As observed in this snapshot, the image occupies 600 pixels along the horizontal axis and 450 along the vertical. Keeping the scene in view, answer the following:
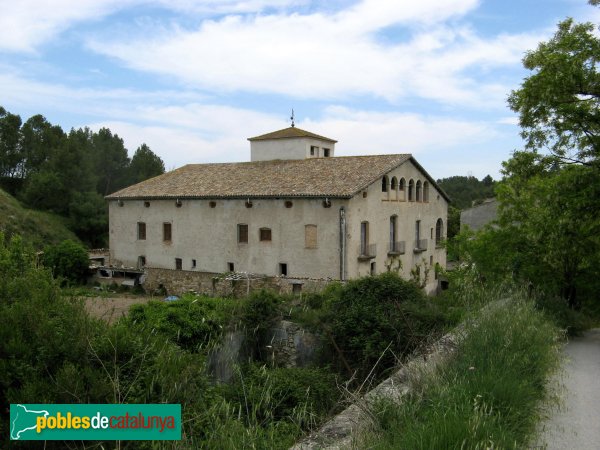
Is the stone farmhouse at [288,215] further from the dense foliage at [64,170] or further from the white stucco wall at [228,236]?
the dense foliage at [64,170]

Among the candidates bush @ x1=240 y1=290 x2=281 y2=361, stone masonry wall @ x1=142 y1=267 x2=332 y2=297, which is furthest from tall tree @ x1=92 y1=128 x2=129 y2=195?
bush @ x1=240 y1=290 x2=281 y2=361

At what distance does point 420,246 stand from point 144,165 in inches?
1436

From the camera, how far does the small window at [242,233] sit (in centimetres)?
2684

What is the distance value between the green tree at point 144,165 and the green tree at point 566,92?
160ft

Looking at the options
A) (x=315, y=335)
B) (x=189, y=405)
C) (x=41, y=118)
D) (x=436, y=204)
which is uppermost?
(x=41, y=118)

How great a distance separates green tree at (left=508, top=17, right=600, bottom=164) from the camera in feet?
34.6

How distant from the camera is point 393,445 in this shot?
12.8ft

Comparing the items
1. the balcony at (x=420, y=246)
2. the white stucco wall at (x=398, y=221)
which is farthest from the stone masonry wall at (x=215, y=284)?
the balcony at (x=420, y=246)

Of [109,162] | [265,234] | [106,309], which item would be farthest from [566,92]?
[109,162]

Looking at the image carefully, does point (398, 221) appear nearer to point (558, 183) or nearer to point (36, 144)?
point (558, 183)

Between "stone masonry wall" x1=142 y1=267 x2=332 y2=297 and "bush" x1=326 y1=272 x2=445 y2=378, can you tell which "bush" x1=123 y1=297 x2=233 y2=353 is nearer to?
"bush" x1=326 y1=272 x2=445 y2=378

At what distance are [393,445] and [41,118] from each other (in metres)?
57.7

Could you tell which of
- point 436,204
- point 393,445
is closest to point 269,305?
point 393,445

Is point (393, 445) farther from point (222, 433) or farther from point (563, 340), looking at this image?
point (563, 340)
